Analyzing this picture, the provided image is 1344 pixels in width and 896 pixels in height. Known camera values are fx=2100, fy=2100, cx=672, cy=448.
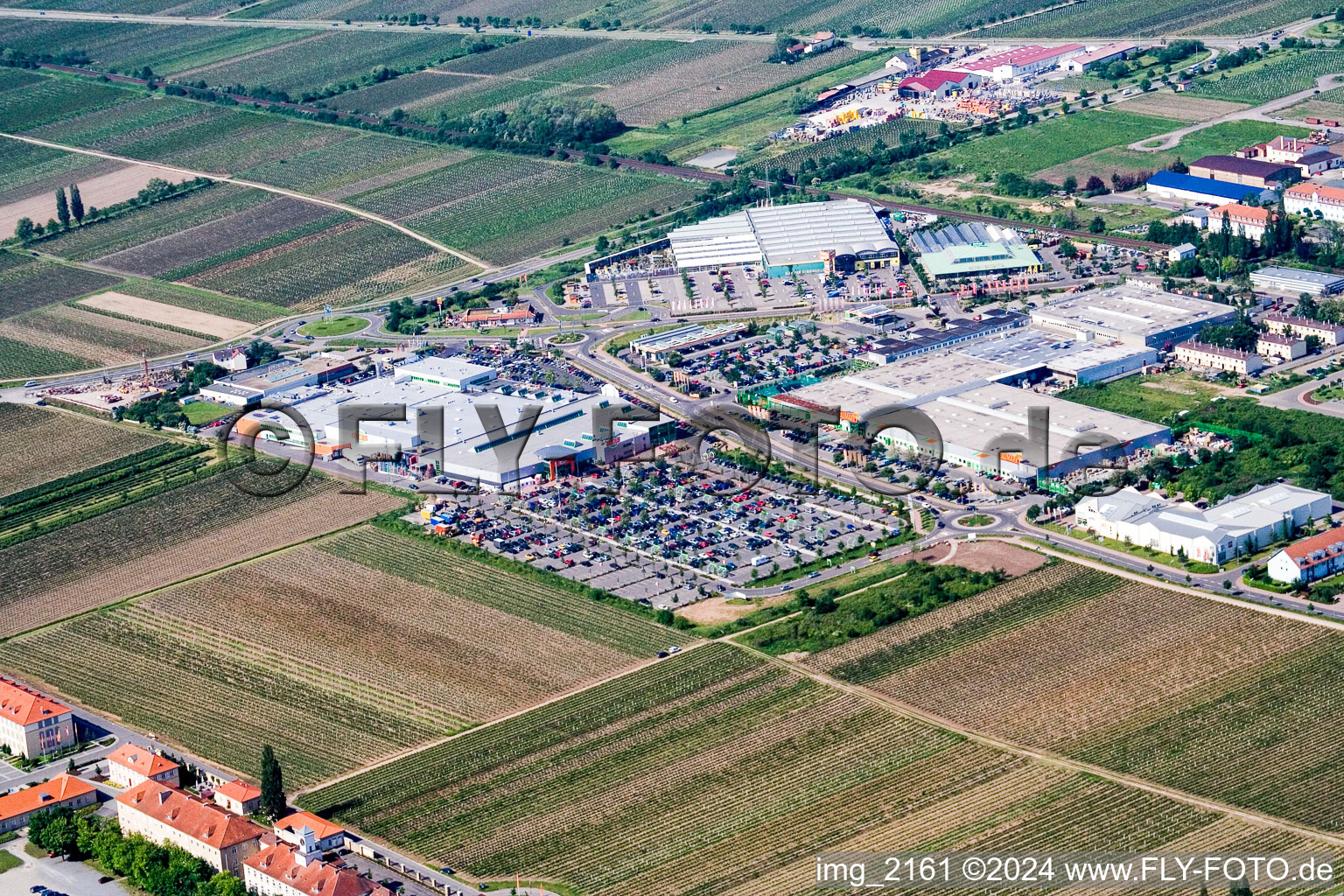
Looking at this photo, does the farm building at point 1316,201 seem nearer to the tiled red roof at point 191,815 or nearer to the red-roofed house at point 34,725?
the red-roofed house at point 34,725

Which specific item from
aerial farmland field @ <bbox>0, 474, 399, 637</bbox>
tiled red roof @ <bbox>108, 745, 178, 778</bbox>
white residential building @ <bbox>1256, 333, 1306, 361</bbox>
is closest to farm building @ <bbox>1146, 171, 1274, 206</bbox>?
white residential building @ <bbox>1256, 333, 1306, 361</bbox>

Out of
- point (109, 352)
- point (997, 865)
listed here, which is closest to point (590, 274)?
point (109, 352)

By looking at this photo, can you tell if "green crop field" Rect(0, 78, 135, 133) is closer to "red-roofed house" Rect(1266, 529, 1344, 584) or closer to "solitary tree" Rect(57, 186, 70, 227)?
"solitary tree" Rect(57, 186, 70, 227)

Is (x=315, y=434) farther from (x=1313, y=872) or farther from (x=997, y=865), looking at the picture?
(x=1313, y=872)

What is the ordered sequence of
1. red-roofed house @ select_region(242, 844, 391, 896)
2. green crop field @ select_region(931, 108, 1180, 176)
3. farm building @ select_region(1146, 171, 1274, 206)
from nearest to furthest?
red-roofed house @ select_region(242, 844, 391, 896)
farm building @ select_region(1146, 171, 1274, 206)
green crop field @ select_region(931, 108, 1180, 176)

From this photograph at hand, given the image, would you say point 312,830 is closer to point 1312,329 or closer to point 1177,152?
point 1312,329

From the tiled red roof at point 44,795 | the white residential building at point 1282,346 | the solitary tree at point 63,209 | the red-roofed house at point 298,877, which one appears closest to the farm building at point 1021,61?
the white residential building at point 1282,346

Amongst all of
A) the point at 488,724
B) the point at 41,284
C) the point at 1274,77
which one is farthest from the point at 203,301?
the point at 1274,77
